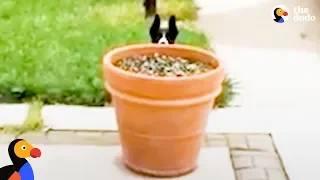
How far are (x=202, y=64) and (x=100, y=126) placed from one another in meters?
0.24

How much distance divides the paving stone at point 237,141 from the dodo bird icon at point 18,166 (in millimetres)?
371

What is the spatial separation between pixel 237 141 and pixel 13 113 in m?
0.42

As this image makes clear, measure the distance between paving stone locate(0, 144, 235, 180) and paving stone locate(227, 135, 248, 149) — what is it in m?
0.02

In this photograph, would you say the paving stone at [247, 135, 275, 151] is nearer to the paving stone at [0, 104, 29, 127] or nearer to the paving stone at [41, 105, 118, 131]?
the paving stone at [41, 105, 118, 131]

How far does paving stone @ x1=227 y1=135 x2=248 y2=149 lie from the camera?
1325 millimetres

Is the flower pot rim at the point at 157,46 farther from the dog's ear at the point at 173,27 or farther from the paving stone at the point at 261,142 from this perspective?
the paving stone at the point at 261,142

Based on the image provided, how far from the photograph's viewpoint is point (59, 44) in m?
1.46

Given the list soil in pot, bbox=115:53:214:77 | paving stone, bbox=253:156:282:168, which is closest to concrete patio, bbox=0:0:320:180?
paving stone, bbox=253:156:282:168

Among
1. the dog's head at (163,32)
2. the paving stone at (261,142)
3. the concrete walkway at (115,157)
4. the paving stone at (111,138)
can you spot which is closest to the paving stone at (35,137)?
the concrete walkway at (115,157)

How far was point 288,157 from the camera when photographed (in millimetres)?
1298

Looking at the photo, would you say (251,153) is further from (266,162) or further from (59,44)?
(59,44)

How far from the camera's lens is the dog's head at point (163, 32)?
1341 millimetres

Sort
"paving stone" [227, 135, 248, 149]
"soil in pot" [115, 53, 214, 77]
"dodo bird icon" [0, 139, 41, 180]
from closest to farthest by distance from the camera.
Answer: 1. "dodo bird icon" [0, 139, 41, 180]
2. "soil in pot" [115, 53, 214, 77]
3. "paving stone" [227, 135, 248, 149]

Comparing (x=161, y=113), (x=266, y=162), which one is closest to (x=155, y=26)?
(x=161, y=113)
